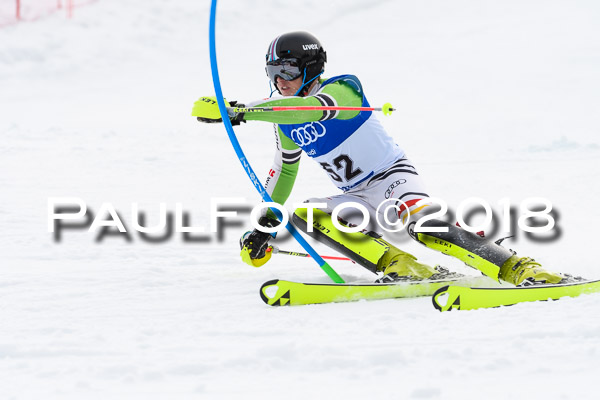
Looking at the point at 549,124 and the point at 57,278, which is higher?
the point at 549,124

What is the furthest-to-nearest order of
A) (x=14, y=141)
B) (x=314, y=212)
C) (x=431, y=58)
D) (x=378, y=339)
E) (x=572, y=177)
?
(x=431, y=58) → (x=14, y=141) → (x=572, y=177) → (x=314, y=212) → (x=378, y=339)

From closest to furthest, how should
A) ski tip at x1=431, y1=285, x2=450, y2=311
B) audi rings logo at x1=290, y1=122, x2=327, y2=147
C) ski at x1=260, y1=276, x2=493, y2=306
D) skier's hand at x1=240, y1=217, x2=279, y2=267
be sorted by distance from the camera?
ski tip at x1=431, y1=285, x2=450, y2=311
ski at x1=260, y1=276, x2=493, y2=306
audi rings logo at x1=290, y1=122, x2=327, y2=147
skier's hand at x1=240, y1=217, x2=279, y2=267

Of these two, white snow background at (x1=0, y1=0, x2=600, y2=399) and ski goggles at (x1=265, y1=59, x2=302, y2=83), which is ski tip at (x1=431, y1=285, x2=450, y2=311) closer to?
white snow background at (x1=0, y1=0, x2=600, y2=399)

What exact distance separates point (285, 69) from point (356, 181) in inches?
31.6

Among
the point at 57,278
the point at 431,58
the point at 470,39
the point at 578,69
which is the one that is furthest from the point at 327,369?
the point at 470,39

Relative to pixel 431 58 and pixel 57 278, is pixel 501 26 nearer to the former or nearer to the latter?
pixel 431 58

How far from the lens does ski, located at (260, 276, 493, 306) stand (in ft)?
12.3

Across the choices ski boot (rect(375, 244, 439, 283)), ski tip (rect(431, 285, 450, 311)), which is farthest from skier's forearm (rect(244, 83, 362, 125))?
ski tip (rect(431, 285, 450, 311))

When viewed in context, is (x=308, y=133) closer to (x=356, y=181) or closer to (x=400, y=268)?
(x=356, y=181)

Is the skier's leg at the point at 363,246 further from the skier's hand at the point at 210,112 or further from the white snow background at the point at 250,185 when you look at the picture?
the skier's hand at the point at 210,112

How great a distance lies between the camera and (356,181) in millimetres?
4359

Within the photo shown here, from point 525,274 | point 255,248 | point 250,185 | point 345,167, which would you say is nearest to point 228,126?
point 345,167

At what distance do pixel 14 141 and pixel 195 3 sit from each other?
47.7 ft

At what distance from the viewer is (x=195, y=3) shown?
82.4ft
